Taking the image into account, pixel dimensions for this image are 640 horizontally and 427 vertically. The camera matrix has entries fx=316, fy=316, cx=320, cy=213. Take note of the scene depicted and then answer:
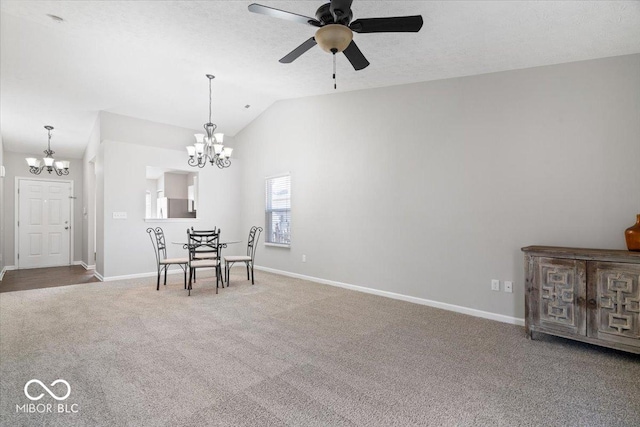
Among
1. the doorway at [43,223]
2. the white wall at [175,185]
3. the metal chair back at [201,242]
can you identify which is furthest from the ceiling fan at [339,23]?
the doorway at [43,223]

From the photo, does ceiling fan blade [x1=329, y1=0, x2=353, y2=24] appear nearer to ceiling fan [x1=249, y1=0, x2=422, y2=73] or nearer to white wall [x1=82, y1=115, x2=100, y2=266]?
ceiling fan [x1=249, y1=0, x2=422, y2=73]

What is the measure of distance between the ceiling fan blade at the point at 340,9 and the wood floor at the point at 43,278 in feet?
20.3

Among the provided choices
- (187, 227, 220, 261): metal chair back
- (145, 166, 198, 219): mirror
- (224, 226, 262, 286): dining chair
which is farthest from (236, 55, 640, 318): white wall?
(145, 166, 198, 219): mirror

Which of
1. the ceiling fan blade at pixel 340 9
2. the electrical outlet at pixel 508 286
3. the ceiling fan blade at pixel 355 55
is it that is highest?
the ceiling fan blade at pixel 340 9

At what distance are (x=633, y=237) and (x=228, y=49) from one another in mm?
4637

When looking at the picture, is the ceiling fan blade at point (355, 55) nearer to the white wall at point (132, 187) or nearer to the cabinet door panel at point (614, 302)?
the cabinet door panel at point (614, 302)

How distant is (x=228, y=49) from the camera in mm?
3967

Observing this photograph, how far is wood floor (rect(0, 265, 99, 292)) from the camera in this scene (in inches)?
215

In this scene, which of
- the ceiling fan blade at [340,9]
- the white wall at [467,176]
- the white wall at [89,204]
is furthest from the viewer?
the white wall at [89,204]

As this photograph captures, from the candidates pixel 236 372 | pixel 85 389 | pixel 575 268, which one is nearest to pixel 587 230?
pixel 575 268

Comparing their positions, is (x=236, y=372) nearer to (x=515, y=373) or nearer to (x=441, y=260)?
(x=515, y=373)

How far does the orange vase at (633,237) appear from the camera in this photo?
271cm

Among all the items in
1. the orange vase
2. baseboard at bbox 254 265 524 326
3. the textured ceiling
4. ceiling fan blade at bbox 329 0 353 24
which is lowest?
baseboard at bbox 254 265 524 326

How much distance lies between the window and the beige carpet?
2.50 metres
